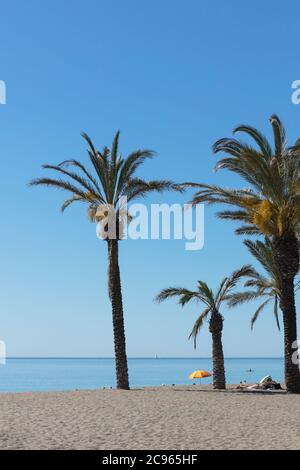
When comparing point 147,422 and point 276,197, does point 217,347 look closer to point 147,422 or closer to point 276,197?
point 276,197

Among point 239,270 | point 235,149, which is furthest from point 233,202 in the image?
point 239,270

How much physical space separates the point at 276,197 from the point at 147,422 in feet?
39.8

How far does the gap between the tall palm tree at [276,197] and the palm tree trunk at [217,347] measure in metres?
4.81

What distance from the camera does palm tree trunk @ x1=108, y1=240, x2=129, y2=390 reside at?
26828 mm

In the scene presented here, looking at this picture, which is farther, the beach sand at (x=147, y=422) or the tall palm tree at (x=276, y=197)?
the tall palm tree at (x=276, y=197)

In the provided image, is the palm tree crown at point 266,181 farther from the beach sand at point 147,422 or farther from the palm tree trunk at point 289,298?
the beach sand at point 147,422

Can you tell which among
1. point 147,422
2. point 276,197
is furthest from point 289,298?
point 147,422

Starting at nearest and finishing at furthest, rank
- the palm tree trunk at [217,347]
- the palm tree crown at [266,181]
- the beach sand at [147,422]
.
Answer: the beach sand at [147,422] → the palm tree crown at [266,181] → the palm tree trunk at [217,347]

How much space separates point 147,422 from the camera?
15.2m

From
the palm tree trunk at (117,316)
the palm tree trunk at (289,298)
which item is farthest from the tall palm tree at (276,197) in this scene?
the palm tree trunk at (117,316)

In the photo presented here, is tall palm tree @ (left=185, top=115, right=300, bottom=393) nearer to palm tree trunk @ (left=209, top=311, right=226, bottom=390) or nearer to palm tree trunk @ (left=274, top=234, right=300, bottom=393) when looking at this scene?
palm tree trunk @ (left=274, top=234, right=300, bottom=393)

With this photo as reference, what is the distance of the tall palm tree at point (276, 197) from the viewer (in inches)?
958
